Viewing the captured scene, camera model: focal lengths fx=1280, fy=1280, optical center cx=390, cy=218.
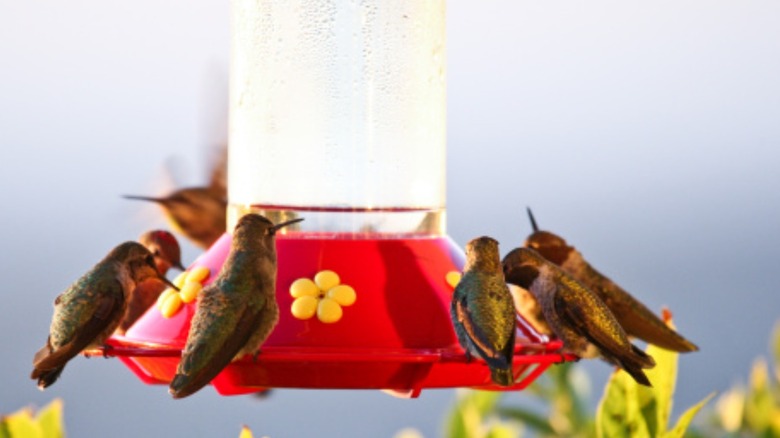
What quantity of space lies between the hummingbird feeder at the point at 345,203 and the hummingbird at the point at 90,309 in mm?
81

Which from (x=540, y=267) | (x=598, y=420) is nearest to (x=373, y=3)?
(x=540, y=267)

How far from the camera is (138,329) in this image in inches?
145

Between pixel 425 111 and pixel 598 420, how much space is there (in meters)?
1.27

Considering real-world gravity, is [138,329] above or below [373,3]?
below

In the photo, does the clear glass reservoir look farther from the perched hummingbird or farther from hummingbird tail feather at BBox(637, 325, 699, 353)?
the perched hummingbird

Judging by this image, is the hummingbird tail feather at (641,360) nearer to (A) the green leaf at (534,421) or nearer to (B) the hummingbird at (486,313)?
(B) the hummingbird at (486,313)

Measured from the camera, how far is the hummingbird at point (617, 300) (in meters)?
5.17

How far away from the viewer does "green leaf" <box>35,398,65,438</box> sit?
335 centimetres

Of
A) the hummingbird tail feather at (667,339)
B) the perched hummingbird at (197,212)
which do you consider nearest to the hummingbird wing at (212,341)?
the hummingbird tail feather at (667,339)

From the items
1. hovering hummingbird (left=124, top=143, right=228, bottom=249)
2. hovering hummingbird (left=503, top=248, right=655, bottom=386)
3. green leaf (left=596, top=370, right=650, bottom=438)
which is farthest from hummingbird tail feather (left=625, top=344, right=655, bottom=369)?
hovering hummingbird (left=124, top=143, right=228, bottom=249)

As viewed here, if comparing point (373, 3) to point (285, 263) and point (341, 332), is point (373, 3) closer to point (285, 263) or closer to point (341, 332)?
point (285, 263)

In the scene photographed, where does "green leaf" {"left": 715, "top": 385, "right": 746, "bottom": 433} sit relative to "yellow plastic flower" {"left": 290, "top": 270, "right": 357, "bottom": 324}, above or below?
below

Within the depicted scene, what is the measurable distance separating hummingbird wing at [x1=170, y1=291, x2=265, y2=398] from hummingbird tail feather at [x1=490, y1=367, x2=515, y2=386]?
616 millimetres

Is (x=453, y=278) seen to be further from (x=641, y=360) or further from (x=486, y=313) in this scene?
(x=641, y=360)
